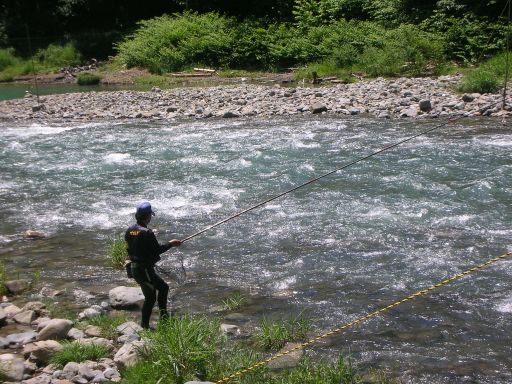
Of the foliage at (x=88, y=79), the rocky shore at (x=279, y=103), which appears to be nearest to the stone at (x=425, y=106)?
the rocky shore at (x=279, y=103)

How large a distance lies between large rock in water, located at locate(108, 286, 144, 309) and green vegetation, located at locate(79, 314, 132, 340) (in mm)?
331

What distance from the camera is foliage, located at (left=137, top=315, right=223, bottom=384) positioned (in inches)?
205

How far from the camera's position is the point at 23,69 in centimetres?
3794

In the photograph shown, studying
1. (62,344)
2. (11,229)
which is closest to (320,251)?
(62,344)

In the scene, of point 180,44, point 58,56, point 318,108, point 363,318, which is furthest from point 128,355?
point 58,56

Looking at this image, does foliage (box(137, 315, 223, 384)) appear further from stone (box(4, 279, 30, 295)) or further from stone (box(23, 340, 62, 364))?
stone (box(4, 279, 30, 295))

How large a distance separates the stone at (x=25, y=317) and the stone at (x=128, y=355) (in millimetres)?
1432

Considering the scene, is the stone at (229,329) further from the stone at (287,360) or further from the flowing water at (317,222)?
the stone at (287,360)

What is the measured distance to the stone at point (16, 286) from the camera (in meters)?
7.58

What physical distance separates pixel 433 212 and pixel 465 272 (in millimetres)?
2340

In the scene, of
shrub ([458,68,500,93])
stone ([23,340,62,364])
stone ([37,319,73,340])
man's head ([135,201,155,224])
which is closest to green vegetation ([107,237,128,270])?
man's head ([135,201,155,224])

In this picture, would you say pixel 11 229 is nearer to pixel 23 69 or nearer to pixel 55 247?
pixel 55 247

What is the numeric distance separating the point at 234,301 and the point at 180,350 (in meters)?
1.79

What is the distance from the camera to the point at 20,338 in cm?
612
